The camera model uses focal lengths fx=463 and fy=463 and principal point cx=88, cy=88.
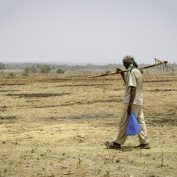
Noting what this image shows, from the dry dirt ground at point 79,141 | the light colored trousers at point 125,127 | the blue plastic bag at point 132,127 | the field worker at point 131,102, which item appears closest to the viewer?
the dry dirt ground at point 79,141

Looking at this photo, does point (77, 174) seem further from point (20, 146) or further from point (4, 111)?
point (4, 111)

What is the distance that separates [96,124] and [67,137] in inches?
98.3

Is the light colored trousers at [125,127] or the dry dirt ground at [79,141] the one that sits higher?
the light colored trousers at [125,127]

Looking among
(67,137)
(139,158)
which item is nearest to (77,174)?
(139,158)

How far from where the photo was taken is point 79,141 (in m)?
11.5

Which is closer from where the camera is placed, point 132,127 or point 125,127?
point 132,127

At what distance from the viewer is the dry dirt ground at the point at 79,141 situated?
870cm

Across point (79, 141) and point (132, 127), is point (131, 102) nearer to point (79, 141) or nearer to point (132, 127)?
point (132, 127)

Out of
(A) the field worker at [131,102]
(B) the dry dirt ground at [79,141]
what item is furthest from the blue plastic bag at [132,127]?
(B) the dry dirt ground at [79,141]

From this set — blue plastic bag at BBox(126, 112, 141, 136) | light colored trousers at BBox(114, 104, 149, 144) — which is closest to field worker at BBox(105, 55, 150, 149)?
light colored trousers at BBox(114, 104, 149, 144)

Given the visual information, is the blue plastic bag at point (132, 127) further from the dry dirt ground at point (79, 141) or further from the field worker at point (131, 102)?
the dry dirt ground at point (79, 141)

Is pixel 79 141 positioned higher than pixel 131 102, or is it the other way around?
pixel 131 102

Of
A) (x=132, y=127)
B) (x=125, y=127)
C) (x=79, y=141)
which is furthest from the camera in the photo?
(x=79, y=141)

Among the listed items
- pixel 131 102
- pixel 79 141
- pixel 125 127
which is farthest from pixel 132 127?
pixel 79 141
